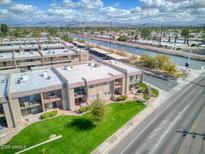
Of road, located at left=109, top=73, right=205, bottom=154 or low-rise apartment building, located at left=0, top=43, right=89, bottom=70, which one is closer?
road, located at left=109, top=73, right=205, bottom=154

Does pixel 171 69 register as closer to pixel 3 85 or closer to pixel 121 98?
pixel 121 98

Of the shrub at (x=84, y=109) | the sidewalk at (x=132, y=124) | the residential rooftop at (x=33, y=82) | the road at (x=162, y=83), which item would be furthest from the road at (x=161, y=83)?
the residential rooftop at (x=33, y=82)

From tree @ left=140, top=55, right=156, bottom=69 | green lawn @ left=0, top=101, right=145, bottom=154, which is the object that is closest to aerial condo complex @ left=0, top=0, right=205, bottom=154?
green lawn @ left=0, top=101, right=145, bottom=154

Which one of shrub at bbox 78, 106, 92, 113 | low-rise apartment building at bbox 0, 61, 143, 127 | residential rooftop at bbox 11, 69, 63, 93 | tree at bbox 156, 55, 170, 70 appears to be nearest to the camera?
low-rise apartment building at bbox 0, 61, 143, 127

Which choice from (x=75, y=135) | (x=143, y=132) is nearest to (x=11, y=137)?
(x=75, y=135)

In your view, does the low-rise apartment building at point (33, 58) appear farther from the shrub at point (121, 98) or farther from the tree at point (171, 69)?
the tree at point (171, 69)

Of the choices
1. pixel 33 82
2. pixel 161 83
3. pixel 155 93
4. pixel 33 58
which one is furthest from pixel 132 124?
pixel 33 58

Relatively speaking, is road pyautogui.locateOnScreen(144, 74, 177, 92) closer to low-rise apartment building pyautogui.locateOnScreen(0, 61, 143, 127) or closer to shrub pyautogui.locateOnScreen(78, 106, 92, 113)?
low-rise apartment building pyautogui.locateOnScreen(0, 61, 143, 127)
